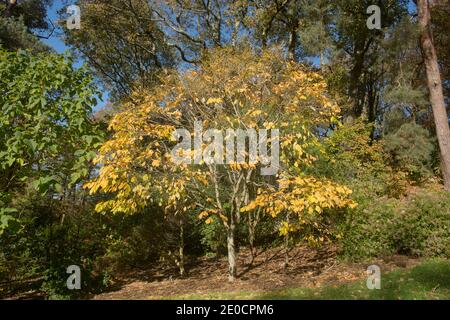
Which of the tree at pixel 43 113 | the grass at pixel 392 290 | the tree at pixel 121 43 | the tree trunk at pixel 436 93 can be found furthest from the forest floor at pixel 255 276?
the tree at pixel 121 43

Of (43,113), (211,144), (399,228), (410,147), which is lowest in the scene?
(399,228)

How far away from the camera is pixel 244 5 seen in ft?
55.4

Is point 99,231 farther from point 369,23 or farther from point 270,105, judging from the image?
point 369,23

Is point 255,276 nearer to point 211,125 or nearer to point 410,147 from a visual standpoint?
point 211,125

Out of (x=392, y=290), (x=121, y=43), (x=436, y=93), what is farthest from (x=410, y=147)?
(x=121, y=43)

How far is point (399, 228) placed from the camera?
291 inches

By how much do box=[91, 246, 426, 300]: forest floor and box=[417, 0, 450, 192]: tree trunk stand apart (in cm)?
611

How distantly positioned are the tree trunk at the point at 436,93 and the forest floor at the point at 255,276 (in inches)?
241

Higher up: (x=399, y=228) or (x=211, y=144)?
(x=211, y=144)

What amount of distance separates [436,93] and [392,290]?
31.8 ft

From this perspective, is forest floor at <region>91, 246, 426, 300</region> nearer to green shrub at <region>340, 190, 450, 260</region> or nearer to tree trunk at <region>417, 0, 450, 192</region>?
green shrub at <region>340, 190, 450, 260</region>

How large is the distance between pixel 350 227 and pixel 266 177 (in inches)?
86.5

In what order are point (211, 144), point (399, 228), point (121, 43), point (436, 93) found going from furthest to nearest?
point (121, 43)
point (436, 93)
point (399, 228)
point (211, 144)
